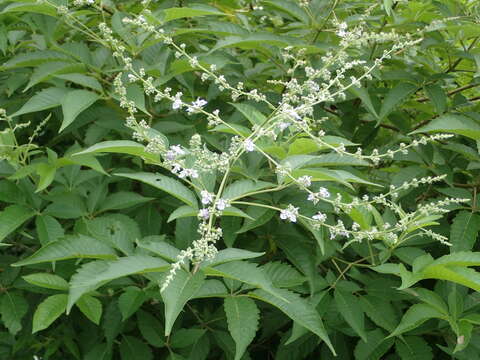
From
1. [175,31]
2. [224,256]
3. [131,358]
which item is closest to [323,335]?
[224,256]

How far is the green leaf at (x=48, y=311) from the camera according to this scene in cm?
159

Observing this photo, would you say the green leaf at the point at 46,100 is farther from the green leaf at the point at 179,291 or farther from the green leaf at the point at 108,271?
the green leaf at the point at 179,291

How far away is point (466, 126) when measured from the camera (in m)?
1.91

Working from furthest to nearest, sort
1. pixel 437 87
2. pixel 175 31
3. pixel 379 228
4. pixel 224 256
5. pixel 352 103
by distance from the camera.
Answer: pixel 352 103
pixel 437 87
pixel 175 31
pixel 379 228
pixel 224 256

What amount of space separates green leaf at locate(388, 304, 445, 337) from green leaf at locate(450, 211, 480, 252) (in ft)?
1.04

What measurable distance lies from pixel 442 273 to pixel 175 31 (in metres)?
1.30

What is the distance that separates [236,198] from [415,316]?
0.64m

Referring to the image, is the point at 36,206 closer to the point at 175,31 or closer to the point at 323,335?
the point at 175,31

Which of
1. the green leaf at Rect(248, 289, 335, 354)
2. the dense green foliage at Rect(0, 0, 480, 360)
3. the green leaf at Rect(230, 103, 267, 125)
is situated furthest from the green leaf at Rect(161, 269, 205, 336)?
the green leaf at Rect(230, 103, 267, 125)

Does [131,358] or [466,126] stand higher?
[466,126]

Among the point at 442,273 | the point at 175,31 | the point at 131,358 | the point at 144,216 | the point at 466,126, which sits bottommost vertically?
the point at 131,358

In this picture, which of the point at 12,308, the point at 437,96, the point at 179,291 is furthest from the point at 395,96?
the point at 12,308

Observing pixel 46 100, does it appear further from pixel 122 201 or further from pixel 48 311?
pixel 48 311

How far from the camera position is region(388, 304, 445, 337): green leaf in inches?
64.5
